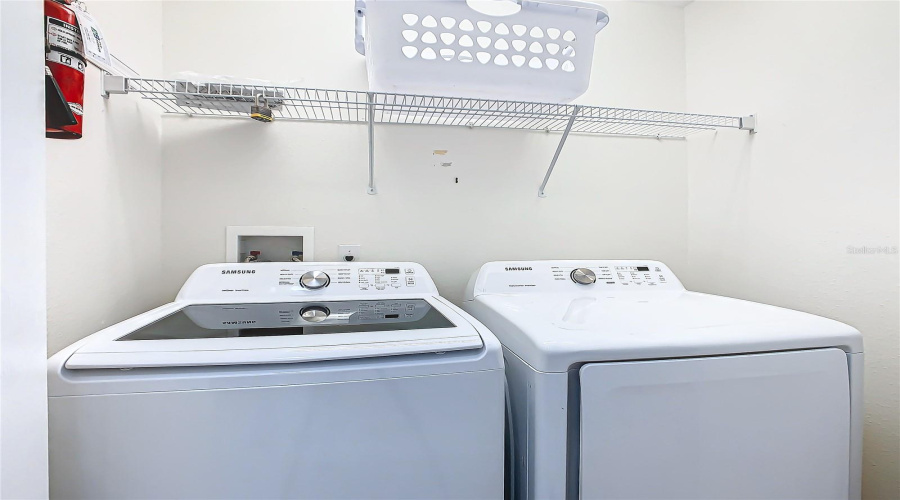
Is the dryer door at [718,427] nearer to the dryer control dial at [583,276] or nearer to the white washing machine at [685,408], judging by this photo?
the white washing machine at [685,408]

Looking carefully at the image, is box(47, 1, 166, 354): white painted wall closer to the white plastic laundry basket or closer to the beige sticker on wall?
the white plastic laundry basket

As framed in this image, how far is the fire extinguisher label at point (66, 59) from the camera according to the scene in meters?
0.77

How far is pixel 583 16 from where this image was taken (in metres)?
1.10

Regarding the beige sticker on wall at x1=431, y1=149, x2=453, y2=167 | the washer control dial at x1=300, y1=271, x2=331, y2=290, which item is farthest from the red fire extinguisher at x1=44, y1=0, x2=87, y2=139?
the beige sticker on wall at x1=431, y1=149, x2=453, y2=167

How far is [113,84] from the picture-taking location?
1063 mm

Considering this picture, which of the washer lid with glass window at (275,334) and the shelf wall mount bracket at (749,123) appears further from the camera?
the shelf wall mount bracket at (749,123)

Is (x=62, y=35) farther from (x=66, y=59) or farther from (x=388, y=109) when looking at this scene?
(x=388, y=109)

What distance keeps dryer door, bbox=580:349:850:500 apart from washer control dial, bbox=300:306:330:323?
2.29 feet

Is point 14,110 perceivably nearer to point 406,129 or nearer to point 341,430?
point 341,430

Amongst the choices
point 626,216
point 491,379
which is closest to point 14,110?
point 491,379

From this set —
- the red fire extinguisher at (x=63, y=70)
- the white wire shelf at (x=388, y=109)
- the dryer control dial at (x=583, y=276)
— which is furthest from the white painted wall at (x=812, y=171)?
the red fire extinguisher at (x=63, y=70)

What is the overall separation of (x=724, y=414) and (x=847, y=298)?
76 cm

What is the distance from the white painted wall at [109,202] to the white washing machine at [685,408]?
3.70 feet

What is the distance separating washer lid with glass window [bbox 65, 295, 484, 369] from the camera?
0.65 meters
